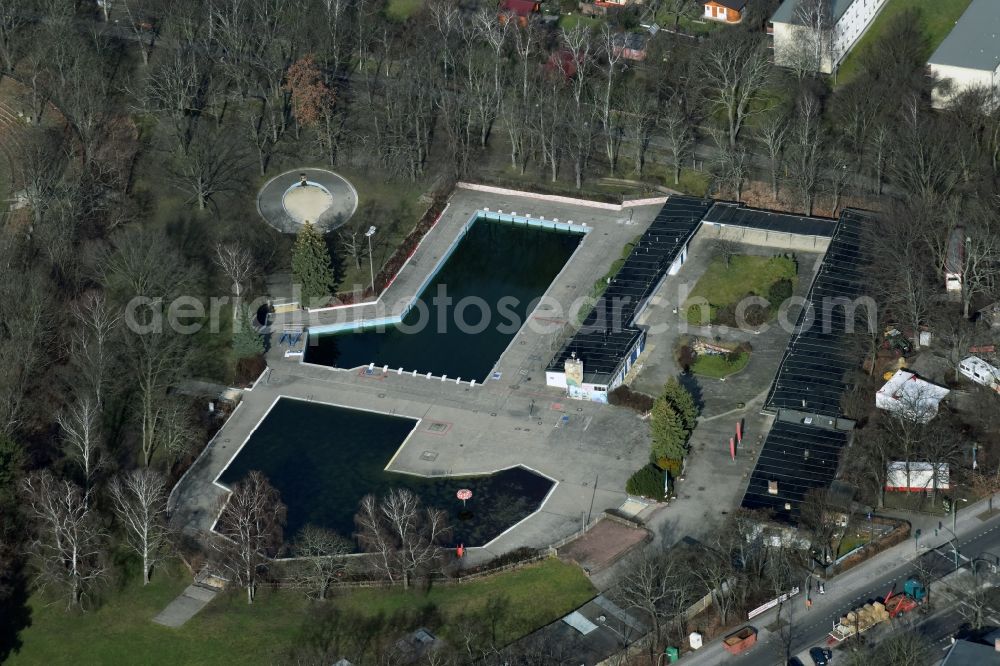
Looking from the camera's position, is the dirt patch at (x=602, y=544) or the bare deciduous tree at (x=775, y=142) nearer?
the dirt patch at (x=602, y=544)

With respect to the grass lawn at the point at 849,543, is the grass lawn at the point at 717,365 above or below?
above

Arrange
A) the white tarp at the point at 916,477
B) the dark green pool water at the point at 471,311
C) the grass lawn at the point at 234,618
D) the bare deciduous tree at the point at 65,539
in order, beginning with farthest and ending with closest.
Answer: the dark green pool water at the point at 471,311
the white tarp at the point at 916,477
the bare deciduous tree at the point at 65,539
the grass lawn at the point at 234,618

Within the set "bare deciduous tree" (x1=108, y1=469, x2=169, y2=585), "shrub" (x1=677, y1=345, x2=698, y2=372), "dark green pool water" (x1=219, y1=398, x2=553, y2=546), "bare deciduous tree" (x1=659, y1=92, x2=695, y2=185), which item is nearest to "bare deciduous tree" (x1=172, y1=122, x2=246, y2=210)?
"dark green pool water" (x1=219, y1=398, x2=553, y2=546)

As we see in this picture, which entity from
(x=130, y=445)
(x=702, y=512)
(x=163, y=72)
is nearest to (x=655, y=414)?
(x=702, y=512)

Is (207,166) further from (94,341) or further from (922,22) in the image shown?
(922,22)

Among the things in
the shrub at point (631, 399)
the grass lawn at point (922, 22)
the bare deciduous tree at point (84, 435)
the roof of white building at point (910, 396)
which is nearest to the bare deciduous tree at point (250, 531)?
the bare deciduous tree at point (84, 435)

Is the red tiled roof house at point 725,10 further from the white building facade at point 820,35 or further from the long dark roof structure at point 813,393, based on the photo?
the long dark roof structure at point 813,393
